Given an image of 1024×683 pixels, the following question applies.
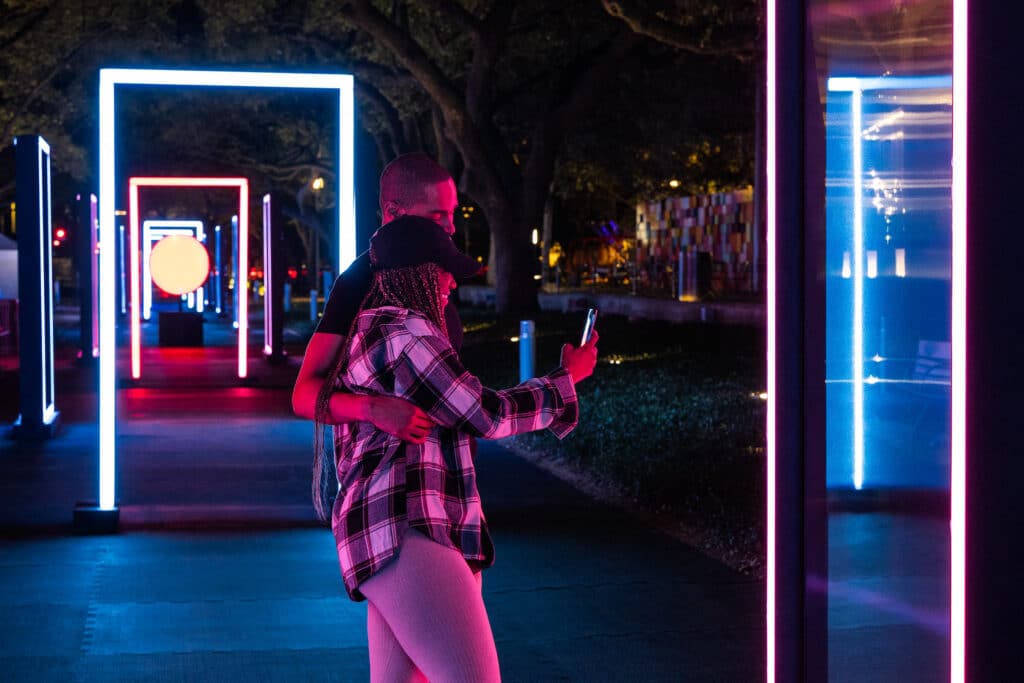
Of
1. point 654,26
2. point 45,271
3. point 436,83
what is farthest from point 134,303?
point 436,83

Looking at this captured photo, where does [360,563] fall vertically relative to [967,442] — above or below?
below

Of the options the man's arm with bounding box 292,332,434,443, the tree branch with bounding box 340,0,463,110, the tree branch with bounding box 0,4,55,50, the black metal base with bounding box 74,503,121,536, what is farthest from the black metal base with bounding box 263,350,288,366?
the man's arm with bounding box 292,332,434,443

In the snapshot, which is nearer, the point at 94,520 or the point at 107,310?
the point at 94,520

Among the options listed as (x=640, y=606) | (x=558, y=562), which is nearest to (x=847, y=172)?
(x=640, y=606)

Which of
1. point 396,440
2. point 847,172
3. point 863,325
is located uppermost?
point 847,172

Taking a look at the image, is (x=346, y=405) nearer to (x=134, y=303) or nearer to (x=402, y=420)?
(x=402, y=420)

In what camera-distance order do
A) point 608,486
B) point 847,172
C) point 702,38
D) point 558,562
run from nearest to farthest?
1. point 847,172
2. point 558,562
3. point 608,486
4. point 702,38

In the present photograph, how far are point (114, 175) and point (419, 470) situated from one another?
6145 millimetres

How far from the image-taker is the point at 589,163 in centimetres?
4184

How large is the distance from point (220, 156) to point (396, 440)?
49280 millimetres

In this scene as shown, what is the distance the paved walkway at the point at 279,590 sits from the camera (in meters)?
5.81

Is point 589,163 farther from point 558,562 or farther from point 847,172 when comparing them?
point 847,172

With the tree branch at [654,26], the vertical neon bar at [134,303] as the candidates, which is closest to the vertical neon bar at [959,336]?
the vertical neon bar at [134,303]

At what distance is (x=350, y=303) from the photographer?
11.4 feet
